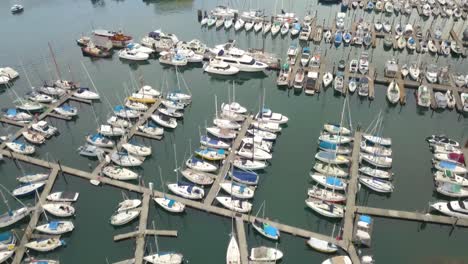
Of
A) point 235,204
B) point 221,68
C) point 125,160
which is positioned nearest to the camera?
point 235,204

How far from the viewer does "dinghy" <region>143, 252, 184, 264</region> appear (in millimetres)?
40688

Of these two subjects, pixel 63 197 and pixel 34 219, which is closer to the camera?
pixel 34 219

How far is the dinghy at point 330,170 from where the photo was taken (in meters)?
50.6

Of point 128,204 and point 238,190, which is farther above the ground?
A: point 238,190

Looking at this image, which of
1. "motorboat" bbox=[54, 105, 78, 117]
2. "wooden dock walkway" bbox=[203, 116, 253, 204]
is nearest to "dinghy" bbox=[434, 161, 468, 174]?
"wooden dock walkway" bbox=[203, 116, 253, 204]

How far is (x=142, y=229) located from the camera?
44219mm

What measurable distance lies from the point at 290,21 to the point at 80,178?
65.6m

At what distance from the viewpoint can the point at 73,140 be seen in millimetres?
60219

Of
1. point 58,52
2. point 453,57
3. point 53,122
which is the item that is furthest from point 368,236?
point 58,52

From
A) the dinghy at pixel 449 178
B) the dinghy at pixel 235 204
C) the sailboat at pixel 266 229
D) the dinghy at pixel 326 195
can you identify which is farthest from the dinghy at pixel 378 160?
the dinghy at pixel 235 204

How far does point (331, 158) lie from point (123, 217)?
29.3m

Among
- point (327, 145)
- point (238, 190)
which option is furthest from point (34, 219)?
point (327, 145)

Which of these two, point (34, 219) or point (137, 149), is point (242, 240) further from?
point (34, 219)

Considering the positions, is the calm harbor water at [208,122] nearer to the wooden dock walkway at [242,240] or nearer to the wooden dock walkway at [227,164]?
the wooden dock walkway at [242,240]
